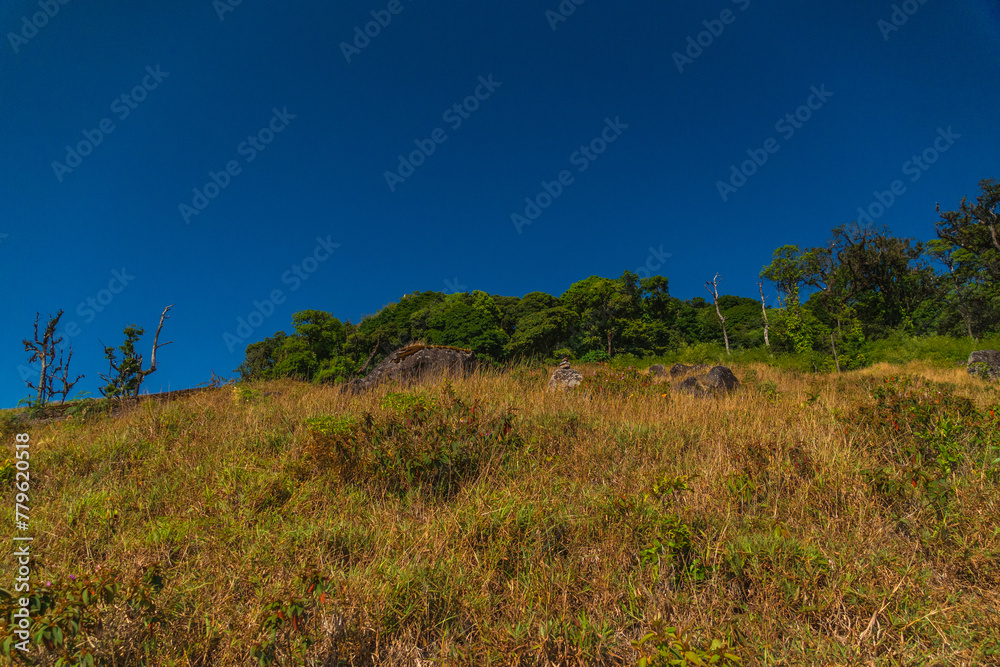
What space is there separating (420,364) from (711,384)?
7728 millimetres

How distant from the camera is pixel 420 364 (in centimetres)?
1173

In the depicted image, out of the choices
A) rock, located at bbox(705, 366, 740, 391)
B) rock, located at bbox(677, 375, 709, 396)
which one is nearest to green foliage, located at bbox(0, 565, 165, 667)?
rock, located at bbox(677, 375, 709, 396)

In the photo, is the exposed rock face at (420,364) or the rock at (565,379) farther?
the exposed rock face at (420,364)

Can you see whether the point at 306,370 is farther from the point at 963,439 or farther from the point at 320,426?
the point at 963,439

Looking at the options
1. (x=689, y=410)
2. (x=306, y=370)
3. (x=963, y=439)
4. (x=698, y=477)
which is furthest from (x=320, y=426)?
(x=306, y=370)

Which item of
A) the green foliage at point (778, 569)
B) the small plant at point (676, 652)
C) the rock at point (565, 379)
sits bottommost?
the small plant at point (676, 652)

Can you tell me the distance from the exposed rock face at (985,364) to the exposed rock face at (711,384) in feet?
31.4

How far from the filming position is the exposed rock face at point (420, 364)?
11.2 meters

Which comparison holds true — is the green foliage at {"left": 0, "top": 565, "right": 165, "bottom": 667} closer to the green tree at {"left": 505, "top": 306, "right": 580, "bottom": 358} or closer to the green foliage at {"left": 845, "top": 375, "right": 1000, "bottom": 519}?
the green foliage at {"left": 845, "top": 375, "right": 1000, "bottom": 519}

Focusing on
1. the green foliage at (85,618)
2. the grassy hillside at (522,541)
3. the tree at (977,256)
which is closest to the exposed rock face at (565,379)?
the grassy hillside at (522,541)

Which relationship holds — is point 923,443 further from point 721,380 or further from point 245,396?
point 245,396

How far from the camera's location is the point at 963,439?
459 cm

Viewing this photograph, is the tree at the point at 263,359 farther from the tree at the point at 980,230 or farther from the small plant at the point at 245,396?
the tree at the point at 980,230

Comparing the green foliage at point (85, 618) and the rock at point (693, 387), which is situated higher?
the rock at point (693, 387)
